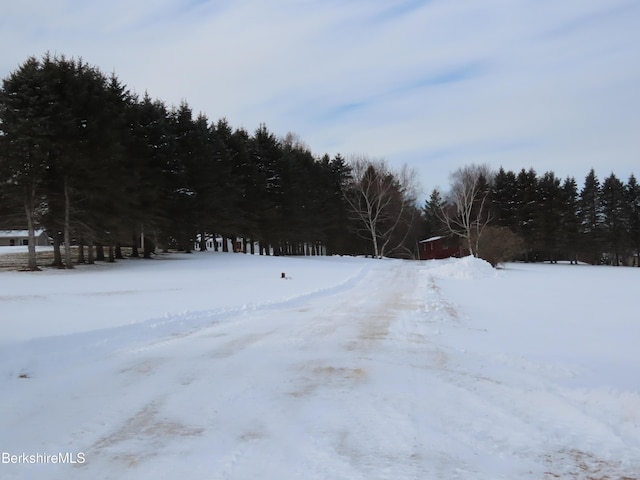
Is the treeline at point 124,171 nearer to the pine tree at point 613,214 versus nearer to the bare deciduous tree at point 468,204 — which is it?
the bare deciduous tree at point 468,204

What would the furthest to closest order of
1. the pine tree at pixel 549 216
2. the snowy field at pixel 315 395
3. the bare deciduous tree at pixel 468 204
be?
the pine tree at pixel 549 216 → the bare deciduous tree at pixel 468 204 → the snowy field at pixel 315 395

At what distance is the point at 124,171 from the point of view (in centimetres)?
2816

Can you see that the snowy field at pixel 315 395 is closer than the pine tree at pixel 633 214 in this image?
Yes

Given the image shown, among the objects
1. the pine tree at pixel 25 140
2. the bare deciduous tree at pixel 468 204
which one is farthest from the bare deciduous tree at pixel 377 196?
the pine tree at pixel 25 140

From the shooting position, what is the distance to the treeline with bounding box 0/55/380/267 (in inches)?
945

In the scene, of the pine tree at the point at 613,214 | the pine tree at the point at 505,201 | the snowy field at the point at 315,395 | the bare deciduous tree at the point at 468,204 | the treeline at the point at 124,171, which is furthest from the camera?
the pine tree at the point at 613,214

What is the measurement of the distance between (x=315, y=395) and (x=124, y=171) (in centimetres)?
2611

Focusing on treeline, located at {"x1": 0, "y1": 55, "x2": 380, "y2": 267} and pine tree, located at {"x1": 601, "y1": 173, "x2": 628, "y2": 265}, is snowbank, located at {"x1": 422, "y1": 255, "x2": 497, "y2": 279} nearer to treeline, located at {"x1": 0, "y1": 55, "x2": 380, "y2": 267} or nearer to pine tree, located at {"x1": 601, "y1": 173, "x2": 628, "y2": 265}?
treeline, located at {"x1": 0, "y1": 55, "x2": 380, "y2": 267}

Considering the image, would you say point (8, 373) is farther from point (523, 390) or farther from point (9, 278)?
point (9, 278)

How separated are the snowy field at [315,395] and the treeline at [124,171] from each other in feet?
47.6

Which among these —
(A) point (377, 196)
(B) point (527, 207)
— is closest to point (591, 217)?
(B) point (527, 207)

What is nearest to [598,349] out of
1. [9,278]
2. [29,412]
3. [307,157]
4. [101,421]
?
[101,421]

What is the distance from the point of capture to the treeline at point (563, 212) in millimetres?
61875

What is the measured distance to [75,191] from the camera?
82.3ft
